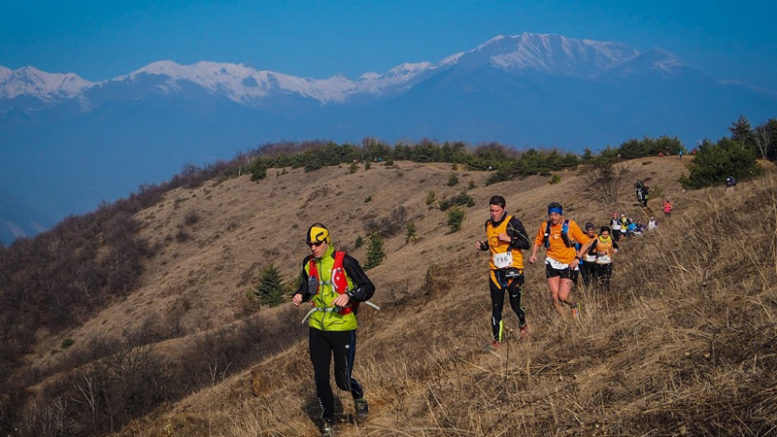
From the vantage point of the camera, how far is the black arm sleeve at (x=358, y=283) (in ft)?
17.5

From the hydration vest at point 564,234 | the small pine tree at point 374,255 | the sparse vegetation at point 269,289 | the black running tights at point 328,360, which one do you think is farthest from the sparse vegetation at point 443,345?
the sparse vegetation at point 269,289

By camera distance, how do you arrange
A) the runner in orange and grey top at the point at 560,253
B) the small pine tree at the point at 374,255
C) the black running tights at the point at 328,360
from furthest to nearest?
1. the small pine tree at the point at 374,255
2. the runner in orange and grey top at the point at 560,253
3. the black running tights at the point at 328,360

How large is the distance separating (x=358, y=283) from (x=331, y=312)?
1.29 ft

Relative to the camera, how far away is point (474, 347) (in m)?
6.90

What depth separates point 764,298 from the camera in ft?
13.5

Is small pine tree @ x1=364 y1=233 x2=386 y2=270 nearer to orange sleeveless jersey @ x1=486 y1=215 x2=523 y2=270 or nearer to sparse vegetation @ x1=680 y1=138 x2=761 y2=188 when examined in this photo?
sparse vegetation @ x1=680 y1=138 x2=761 y2=188

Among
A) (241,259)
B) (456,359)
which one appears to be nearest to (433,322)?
(456,359)

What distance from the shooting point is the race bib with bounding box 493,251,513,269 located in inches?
304

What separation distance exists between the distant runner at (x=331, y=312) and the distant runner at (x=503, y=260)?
286 cm

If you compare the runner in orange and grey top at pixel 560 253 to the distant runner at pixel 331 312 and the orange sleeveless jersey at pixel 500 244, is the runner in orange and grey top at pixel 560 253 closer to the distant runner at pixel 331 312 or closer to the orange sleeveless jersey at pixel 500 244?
the orange sleeveless jersey at pixel 500 244

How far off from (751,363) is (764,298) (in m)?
1.20

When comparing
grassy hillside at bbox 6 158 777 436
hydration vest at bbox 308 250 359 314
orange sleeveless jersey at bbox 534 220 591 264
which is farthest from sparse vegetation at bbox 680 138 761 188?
hydration vest at bbox 308 250 359 314

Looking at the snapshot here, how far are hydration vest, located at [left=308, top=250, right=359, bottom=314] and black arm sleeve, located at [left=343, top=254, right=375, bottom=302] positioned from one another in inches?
2.3

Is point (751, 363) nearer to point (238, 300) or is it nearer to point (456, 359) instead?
point (456, 359)
